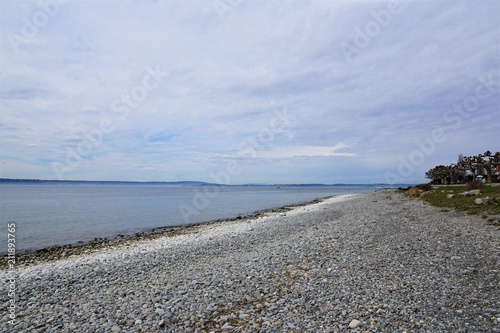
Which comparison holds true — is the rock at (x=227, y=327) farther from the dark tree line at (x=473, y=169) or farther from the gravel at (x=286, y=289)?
the dark tree line at (x=473, y=169)

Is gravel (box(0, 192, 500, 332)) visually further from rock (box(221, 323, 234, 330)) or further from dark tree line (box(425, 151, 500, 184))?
dark tree line (box(425, 151, 500, 184))

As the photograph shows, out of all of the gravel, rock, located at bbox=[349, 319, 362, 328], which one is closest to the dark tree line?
the gravel

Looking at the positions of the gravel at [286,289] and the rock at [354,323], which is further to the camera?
the gravel at [286,289]

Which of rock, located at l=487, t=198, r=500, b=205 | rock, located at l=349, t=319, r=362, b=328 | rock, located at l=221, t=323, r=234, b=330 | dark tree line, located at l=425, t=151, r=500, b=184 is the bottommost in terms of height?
rock, located at l=221, t=323, r=234, b=330

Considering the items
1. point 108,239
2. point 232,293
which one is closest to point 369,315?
point 232,293

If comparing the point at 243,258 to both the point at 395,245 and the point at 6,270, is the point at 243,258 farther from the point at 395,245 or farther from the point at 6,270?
the point at 6,270

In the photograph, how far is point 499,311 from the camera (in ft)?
20.5

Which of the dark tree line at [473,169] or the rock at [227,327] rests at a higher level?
the dark tree line at [473,169]

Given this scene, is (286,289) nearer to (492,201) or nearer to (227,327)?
(227,327)

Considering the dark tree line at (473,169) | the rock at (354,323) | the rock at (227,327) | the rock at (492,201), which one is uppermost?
the dark tree line at (473,169)

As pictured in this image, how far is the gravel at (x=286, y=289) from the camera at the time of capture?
654cm

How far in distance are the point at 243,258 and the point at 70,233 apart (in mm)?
21321

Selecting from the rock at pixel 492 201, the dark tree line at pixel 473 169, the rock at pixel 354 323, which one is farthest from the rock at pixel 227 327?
the dark tree line at pixel 473 169

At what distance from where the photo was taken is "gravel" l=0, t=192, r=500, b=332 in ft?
21.4
